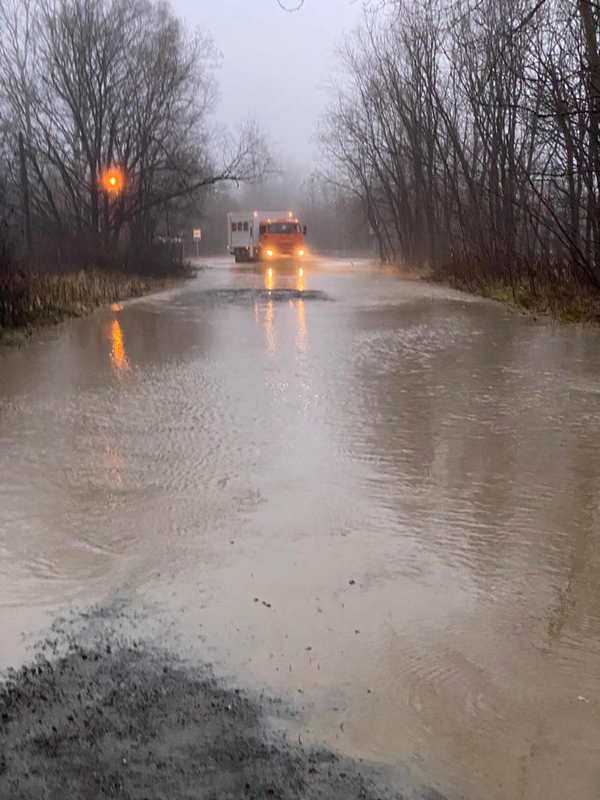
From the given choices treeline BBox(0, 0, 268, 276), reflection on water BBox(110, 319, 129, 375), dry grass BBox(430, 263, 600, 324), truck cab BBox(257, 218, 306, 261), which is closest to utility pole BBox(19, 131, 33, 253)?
treeline BBox(0, 0, 268, 276)

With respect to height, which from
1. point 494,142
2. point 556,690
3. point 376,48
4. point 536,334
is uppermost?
point 376,48

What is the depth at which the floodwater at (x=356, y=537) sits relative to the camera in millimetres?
2980

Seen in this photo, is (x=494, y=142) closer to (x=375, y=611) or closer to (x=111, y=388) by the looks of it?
(x=111, y=388)

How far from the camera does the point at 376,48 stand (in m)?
33.7

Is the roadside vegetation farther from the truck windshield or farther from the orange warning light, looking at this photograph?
the truck windshield

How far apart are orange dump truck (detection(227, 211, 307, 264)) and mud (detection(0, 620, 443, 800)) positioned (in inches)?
1783

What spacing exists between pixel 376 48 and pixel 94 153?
12997 mm

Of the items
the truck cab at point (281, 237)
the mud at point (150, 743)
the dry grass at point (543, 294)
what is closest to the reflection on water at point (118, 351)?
the mud at point (150, 743)

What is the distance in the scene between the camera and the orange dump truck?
4731 cm

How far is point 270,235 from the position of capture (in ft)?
155

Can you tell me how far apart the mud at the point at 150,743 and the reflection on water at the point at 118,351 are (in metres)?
7.26

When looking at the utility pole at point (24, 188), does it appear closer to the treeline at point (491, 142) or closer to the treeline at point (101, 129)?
the treeline at point (101, 129)

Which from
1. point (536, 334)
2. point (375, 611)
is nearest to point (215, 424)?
point (375, 611)

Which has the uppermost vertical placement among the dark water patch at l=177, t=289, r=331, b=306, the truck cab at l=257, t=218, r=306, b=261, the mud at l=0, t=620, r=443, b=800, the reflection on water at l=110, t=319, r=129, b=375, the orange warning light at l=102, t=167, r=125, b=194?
the orange warning light at l=102, t=167, r=125, b=194
